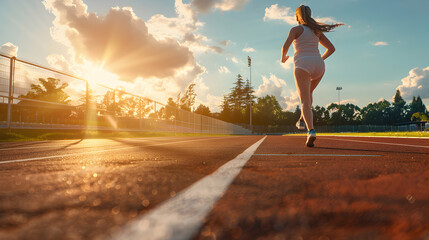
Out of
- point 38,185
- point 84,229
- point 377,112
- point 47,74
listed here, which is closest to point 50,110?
point 47,74

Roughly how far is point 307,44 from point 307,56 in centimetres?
22

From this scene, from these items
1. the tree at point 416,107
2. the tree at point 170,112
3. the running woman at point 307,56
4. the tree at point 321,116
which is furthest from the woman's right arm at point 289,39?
the tree at point 416,107

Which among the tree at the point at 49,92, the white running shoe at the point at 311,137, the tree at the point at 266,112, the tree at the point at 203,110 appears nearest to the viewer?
the white running shoe at the point at 311,137

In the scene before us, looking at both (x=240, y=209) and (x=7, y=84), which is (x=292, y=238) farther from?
(x=7, y=84)

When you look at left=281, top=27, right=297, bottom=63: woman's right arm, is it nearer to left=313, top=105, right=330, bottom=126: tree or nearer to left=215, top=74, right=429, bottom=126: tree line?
left=215, top=74, right=429, bottom=126: tree line

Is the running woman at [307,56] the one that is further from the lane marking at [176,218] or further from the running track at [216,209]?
the lane marking at [176,218]

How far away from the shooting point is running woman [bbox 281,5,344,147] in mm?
4336

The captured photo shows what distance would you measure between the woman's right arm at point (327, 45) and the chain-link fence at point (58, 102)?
30.8 feet

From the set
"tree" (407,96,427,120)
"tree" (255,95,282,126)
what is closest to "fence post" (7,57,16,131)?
"tree" (255,95,282,126)

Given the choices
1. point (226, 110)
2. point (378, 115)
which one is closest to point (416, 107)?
point (378, 115)

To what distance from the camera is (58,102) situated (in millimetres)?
10617

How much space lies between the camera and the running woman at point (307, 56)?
434cm

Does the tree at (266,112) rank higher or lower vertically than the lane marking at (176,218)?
higher

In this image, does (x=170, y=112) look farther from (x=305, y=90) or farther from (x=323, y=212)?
(x=323, y=212)
